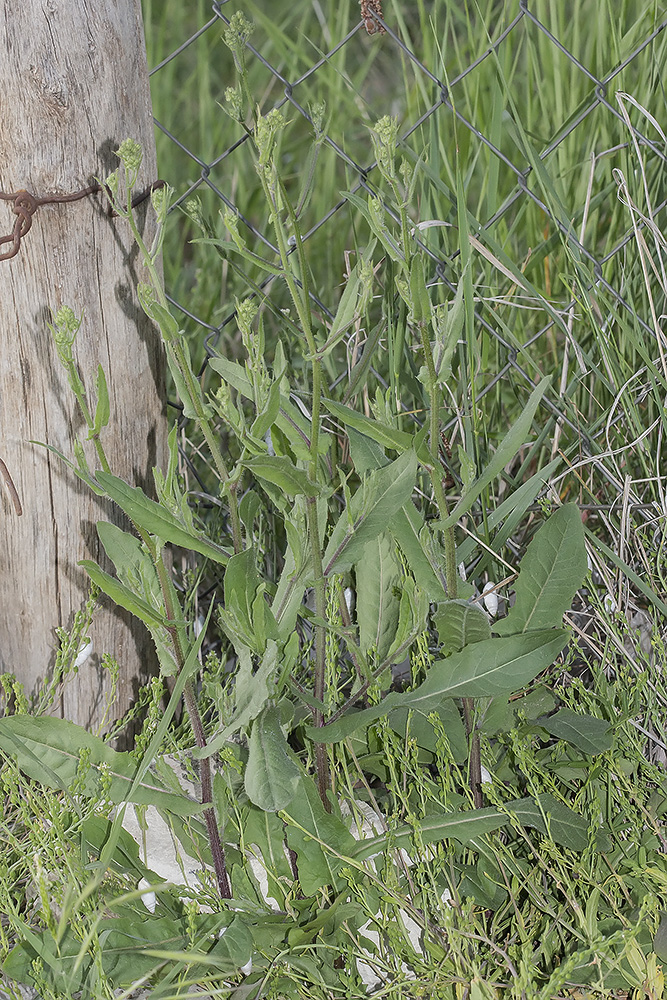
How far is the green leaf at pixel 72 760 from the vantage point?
1.21 metres

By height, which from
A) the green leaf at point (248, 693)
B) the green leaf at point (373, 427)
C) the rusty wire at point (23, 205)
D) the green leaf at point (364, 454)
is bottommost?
the green leaf at point (248, 693)

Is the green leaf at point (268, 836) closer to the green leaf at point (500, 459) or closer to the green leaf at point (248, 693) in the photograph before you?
the green leaf at point (248, 693)

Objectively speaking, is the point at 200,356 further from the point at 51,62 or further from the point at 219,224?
the point at 51,62

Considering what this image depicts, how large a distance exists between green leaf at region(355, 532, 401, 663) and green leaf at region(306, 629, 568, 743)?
106mm

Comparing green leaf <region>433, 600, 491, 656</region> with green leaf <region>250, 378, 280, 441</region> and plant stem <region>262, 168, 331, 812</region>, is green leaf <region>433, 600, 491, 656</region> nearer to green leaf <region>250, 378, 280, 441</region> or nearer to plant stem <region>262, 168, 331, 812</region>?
plant stem <region>262, 168, 331, 812</region>

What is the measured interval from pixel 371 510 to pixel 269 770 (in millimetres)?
349

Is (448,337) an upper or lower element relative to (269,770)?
upper

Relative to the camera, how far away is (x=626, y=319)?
1654 mm

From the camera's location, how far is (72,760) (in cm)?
125

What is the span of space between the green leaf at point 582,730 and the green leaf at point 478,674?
18 centimetres

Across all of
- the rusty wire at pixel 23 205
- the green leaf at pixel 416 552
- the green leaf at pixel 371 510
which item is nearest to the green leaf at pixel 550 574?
the green leaf at pixel 416 552

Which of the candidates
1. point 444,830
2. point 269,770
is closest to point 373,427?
point 269,770

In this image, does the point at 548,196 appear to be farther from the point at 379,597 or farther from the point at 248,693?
the point at 248,693

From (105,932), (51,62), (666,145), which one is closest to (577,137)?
(666,145)
